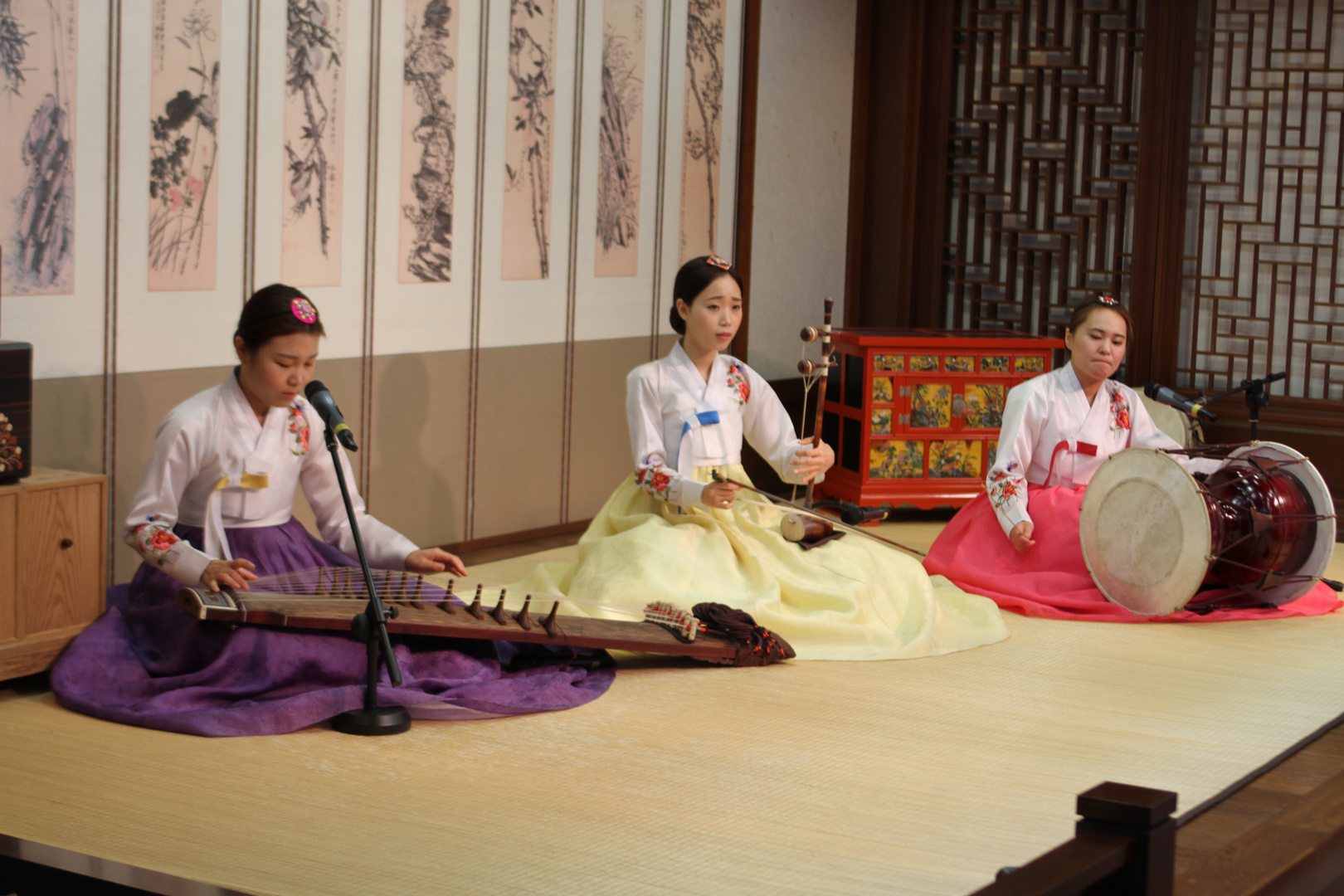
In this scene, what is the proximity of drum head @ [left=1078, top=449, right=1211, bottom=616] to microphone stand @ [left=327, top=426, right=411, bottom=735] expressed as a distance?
223 centimetres

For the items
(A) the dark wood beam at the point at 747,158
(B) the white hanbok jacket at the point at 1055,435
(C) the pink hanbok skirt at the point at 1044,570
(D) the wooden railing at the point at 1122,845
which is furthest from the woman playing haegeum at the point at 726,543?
(D) the wooden railing at the point at 1122,845

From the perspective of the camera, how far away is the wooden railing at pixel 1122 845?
1.71 meters

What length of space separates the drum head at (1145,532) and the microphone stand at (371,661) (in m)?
2.23

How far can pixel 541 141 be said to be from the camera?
18.3 ft

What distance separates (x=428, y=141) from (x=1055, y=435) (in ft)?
7.58

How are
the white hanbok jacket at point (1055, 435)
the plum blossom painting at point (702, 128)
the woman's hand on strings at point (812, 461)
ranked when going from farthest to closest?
1. the plum blossom painting at point (702, 128)
2. the white hanbok jacket at point (1055, 435)
3. the woman's hand on strings at point (812, 461)

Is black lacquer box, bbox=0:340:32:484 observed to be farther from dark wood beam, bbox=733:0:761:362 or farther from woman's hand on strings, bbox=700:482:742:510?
dark wood beam, bbox=733:0:761:362

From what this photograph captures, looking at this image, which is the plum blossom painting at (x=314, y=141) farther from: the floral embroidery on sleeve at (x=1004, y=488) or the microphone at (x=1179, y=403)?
the microphone at (x=1179, y=403)

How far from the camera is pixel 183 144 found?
4.33 m

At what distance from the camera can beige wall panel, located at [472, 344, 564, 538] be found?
218 inches

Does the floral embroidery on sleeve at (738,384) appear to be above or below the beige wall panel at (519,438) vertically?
above

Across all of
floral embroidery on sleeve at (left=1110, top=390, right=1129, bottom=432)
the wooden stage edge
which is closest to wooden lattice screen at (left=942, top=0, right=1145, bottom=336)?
floral embroidery on sleeve at (left=1110, top=390, right=1129, bottom=432)

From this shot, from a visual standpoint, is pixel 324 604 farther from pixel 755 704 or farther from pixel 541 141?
pixel 541 141

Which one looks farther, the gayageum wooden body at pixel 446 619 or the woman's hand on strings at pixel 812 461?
the woman's hand on strings at pixel 812 461
